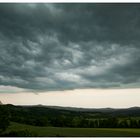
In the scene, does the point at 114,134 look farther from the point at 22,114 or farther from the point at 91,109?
the point at 22,114

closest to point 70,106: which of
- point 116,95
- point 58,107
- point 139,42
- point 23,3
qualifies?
point 58,107

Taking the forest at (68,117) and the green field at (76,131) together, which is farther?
the forest at (68,117)

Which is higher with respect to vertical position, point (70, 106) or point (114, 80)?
point (114, 80)

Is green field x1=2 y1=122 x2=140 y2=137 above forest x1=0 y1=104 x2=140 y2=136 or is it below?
below

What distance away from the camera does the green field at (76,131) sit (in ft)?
25.5

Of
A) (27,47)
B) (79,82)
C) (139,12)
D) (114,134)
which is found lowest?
(114,134)

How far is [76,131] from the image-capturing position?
7.87m

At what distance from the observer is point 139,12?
26.2 feet

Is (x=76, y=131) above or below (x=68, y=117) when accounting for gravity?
below

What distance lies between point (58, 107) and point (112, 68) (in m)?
1.67

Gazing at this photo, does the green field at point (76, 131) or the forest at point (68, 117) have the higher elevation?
the forest at point (68, 117)

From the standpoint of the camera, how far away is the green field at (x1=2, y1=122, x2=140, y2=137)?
7.76m

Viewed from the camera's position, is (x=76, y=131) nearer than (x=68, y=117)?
Yes

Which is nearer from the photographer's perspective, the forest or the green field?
the green field
